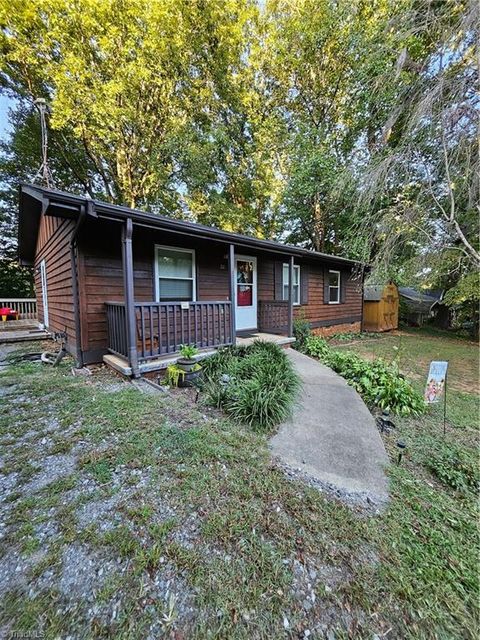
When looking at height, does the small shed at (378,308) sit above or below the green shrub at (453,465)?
above

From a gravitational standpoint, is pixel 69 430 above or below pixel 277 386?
below

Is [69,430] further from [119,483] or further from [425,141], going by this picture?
[425,141]

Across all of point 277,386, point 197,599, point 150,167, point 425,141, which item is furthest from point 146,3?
point 197,599

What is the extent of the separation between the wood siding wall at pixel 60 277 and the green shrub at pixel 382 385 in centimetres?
526

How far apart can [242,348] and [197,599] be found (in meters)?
4.13

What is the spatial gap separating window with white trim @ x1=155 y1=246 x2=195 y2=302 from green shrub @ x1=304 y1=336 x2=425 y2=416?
11.7 ft

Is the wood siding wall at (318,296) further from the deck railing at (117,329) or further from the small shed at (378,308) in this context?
the deck railing at (117,329)

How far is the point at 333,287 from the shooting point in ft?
34.8

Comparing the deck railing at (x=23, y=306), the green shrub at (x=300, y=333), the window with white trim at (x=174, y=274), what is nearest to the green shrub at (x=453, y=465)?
the green shrub at (x=300, y=333)

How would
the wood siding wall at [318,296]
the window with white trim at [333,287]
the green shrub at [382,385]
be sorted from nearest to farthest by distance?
the green shrub at [382,385] → the wood siding wall at [318,296] → the window with white trim at [333,287]

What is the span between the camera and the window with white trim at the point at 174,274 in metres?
5.59

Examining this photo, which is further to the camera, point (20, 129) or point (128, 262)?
point (20, 129)

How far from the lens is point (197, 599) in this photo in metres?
1.29

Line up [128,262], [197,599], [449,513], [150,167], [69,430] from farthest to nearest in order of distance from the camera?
[150,167] < [128,262] < [69,430] < [449,513] < [197,599]
